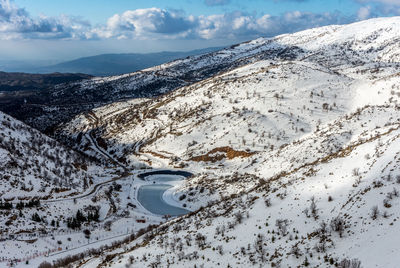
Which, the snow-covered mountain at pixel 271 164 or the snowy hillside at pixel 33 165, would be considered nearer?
the snow-covered mountain at pixel 271 164

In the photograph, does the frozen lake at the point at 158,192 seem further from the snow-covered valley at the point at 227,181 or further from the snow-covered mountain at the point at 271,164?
the snow-covered mountain at the point at 271,164

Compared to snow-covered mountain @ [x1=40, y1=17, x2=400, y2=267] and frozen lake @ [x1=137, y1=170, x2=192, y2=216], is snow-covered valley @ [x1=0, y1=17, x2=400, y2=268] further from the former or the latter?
frozen lake @ [x1=137, y1=170, x2=192, y2=216]

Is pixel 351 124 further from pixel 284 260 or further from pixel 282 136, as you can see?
pixel 284 260

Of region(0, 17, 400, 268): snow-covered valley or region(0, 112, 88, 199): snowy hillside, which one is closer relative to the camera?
region(0, 17, 400, 268): snow-covered valley

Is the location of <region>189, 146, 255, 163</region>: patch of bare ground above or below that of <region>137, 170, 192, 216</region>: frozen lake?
above

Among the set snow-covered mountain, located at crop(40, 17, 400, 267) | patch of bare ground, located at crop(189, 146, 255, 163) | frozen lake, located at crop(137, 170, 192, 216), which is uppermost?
snow-covered mountain, located at crop(40, 17, 400, 267)

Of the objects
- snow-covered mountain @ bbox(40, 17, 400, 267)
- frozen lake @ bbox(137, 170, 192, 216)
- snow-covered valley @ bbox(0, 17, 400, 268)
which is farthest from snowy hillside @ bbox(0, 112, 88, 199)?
snow-covered mountain @ bbox(40, 17, 400, 267)

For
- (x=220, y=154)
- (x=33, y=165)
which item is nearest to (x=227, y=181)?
(x=220, y=154)

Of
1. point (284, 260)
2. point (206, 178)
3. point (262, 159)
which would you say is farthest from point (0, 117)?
point (284, 260)

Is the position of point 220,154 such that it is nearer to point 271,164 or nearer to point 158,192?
point 158,192

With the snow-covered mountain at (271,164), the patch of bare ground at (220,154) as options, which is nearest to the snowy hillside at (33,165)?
the snow-covered mountain at (271,164)
